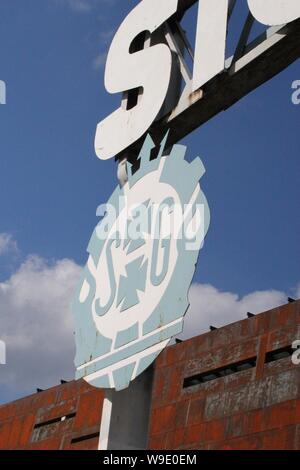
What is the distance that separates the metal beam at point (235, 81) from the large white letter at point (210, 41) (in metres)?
0.12

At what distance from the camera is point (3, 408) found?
32750 mm

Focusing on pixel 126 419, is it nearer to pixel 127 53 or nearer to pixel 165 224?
pixel 165 224

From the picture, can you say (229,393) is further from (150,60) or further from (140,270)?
(140,270)

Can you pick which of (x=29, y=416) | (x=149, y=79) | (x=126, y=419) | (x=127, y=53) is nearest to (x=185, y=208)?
(x=126, y=419)

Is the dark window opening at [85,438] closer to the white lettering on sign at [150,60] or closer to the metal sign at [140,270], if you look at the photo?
the white lettering on sign at [150,60]

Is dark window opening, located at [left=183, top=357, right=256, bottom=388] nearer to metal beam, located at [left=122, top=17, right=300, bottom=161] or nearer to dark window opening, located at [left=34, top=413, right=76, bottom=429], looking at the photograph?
dark window opening, located at [left=34, top=413, right=76, bottom=429]

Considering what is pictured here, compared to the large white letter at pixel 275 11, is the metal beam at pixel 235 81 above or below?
below

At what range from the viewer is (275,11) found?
11.0 metres

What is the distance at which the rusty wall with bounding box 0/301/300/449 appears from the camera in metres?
21.3

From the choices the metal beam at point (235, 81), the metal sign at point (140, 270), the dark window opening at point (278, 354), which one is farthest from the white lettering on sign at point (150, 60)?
the dark window opening at point (278, 354)

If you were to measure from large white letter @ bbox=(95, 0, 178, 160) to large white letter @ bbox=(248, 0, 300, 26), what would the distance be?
1792mm

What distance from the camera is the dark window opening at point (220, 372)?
22.7 m

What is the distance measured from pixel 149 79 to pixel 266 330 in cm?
1090

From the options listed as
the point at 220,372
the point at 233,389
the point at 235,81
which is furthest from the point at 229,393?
the point at 235,81
